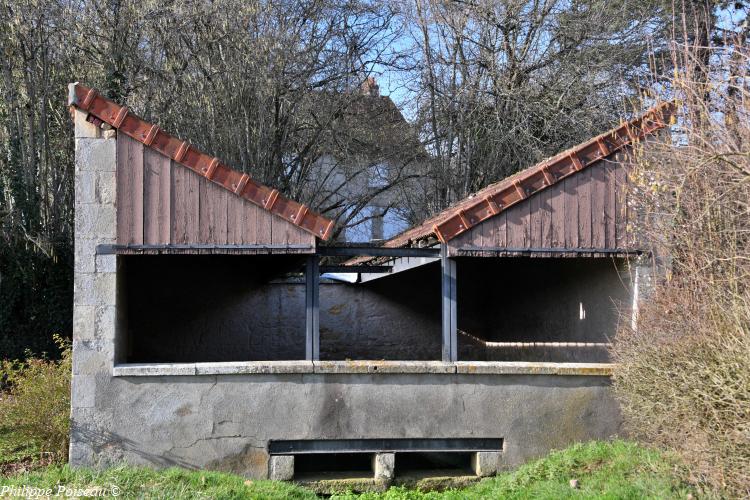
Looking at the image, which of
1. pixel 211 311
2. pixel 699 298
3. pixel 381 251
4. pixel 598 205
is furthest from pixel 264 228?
pixel 211 311

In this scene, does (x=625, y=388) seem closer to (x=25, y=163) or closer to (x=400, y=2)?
(x=25, y=163)

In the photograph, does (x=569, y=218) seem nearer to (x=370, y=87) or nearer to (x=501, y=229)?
(x=501, y=229)

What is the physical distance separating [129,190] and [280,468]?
3.33 m

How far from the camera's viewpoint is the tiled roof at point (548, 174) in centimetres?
771

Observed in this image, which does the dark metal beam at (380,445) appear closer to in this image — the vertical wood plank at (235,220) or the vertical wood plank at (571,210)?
the vertical wood plank at (235,220)

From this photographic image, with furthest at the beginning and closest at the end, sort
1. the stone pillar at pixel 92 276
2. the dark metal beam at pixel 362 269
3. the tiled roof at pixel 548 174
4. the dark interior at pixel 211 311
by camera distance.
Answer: the dark interior at pixel 211 311 < the dark metal beam at pixel 362 269 < the tiled roof at pixel 548 174 < the stone pillar at pixel 92 276

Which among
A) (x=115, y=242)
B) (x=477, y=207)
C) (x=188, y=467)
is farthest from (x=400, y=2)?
(x=188, y=467)

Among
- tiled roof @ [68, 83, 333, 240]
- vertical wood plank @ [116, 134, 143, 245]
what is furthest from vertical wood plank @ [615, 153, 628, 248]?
vertical wood plank @ [116, 134, 143, 245]

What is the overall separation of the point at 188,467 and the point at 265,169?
25.0 feet

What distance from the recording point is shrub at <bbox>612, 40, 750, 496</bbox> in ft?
16.5

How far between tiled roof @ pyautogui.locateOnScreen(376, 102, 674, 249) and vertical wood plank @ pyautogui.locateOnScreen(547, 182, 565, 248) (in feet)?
0.32

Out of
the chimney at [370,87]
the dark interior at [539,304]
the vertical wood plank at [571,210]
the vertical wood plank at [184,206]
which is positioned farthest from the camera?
the chimney at [370,87]

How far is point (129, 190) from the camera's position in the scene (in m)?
7.32

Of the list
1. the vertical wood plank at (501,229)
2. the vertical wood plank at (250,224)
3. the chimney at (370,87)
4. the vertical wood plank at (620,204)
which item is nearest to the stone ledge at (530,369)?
the vertical wood plank at (501,229)
